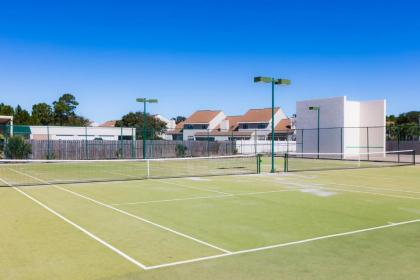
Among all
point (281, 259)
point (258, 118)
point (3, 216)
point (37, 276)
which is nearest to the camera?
point (37, 276)

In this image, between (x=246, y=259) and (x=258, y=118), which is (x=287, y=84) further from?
(x=258, y=118)

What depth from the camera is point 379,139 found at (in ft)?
134

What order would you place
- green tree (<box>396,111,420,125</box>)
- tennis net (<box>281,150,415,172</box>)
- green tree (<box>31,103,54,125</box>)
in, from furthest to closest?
green tree (<box>396,111,420,125</box>) < green tree (<box>31,103,54,125</box>) < tennis net (<box>281,150,415,172</box>)

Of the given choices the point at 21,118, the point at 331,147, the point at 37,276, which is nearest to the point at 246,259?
the point at 37,276

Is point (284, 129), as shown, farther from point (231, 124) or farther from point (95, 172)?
point (95, 172)

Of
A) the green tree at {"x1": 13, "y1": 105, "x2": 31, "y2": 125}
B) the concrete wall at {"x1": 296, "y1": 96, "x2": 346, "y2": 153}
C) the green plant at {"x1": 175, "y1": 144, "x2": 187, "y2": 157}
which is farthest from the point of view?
the green tree at {"x1": 13, "y1": 105, "x2": 31, "y2": 125}

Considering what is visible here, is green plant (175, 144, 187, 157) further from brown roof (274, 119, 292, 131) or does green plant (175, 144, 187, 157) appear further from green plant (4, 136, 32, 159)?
brown roof (274, 119, 292, 131)

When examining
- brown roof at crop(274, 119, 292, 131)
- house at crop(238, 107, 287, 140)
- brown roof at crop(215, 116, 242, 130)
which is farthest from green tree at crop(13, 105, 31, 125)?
brown roof at crop(274, 119, 292, 131)

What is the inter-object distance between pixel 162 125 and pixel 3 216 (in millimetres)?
88366

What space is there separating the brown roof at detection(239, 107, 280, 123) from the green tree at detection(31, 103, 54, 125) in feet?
131

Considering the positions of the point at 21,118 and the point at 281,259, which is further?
the point at 21,118

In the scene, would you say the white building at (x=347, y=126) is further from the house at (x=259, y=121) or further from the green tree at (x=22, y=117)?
the green tree at (x=22, y=117)

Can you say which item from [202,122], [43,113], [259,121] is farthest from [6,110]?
[259,121]

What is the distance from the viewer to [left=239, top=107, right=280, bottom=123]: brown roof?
83.8 m
